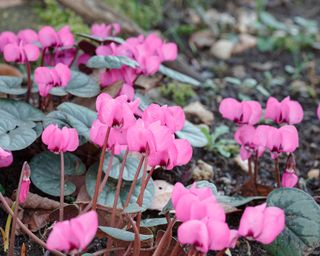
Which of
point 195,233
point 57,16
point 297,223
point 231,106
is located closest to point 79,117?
point 231,106

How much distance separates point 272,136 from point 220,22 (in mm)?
2593

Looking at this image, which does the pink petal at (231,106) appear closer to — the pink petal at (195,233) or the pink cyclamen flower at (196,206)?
the pink cyclamen flower at (196,206)

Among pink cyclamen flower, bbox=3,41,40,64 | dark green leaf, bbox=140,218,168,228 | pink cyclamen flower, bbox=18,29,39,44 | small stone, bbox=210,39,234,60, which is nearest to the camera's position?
dark green leaf, bbox=140,218,168,228

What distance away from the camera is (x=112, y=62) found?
2201 mm

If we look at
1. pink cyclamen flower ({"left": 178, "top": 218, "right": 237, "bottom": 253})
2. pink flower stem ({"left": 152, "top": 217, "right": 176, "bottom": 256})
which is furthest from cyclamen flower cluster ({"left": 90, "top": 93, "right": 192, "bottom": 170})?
pink cyclamen flower ({"left": 178, "top": 218, "right": 237, "bottom": 253})

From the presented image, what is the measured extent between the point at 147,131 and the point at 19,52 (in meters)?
0.84

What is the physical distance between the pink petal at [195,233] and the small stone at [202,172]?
1136 millimetres

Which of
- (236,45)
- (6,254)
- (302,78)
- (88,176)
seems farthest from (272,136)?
(236,45)

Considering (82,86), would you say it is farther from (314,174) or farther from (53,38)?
(314,174)

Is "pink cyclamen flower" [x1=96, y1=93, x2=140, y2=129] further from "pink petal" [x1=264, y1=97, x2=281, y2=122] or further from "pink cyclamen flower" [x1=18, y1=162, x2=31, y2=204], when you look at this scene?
"pink petal" [x1=264, y1=97, x2=281, y2=122]

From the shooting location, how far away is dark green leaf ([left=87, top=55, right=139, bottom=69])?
2182 millimetres

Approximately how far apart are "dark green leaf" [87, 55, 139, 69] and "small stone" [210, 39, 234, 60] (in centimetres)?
192

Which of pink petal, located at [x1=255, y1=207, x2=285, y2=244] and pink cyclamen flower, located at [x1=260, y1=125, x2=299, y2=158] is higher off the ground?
pink petal, located at [x1=255, y1=207, x2=285, y2=244]

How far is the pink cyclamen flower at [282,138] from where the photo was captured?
1.86 meters
